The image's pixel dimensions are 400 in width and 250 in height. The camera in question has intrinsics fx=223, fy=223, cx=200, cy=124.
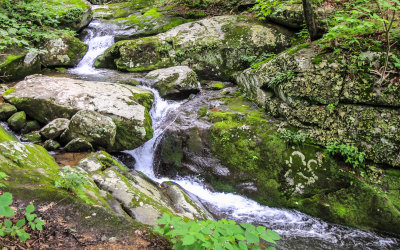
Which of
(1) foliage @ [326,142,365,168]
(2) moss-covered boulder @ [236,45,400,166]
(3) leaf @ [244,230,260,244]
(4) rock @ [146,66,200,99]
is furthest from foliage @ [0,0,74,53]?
(1) foliage @ [326,142,365,168]

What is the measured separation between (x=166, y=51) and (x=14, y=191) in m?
9.37

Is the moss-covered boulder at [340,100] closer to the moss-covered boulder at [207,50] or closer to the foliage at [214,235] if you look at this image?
the moss-covered boulder at [207,50]

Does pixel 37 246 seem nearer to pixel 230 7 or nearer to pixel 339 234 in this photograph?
pixel 339 234

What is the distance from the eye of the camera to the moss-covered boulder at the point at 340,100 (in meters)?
5.35

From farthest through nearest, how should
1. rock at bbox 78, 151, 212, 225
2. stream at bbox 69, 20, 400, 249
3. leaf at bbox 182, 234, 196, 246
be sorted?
stream at bbox 69, 20, 400, 249, rock at bbox 78, 151, 212, 225, leaf at bbox 182, 234, 196, 246

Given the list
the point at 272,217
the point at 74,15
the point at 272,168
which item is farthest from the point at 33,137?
the point at 74,15

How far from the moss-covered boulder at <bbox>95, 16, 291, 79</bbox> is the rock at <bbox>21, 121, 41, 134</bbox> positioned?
486 cm

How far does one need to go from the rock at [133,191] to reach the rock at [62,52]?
737 cm

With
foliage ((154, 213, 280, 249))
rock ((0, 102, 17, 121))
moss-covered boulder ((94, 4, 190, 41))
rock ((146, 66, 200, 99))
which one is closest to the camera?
foliage ((154, 213, 280, 249))

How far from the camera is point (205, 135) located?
22.2ft

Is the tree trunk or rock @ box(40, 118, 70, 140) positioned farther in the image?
the tree trunk

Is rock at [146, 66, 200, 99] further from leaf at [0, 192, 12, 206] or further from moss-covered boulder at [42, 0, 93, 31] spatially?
leaf at [0, 192, 12, 206]

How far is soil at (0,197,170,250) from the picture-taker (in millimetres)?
2125

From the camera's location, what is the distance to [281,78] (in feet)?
21.6
